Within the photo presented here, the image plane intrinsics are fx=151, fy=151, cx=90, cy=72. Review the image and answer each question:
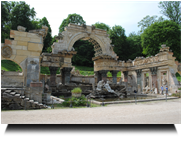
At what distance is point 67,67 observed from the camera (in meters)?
22.8

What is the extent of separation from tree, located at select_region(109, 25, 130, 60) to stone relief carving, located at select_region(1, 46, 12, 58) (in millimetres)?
38822

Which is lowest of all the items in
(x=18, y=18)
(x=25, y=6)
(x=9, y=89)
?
(x=9, y=89)

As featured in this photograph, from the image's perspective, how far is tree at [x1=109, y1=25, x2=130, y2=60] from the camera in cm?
4828

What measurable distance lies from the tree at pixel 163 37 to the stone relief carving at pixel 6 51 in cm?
3160

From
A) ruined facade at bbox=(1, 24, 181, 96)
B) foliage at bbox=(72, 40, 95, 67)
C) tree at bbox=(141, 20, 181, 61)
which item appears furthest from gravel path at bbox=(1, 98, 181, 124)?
foliage at bbox=(72, 40, 95, 67)

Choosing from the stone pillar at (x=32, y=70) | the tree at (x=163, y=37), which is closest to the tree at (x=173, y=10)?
the tree at (x=163, y=37)

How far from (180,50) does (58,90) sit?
28.9 meters

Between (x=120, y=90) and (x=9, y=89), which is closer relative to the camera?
(x=9, y=89)

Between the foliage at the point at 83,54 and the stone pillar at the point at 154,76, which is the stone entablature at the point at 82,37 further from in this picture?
the foliage at the point at 83,54

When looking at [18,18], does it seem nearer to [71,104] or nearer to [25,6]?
[25,6]

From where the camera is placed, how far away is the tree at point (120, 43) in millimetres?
48278

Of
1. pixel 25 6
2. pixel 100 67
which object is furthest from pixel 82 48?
pixel 100 67

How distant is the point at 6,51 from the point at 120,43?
133ft

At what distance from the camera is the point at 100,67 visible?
26.6m
